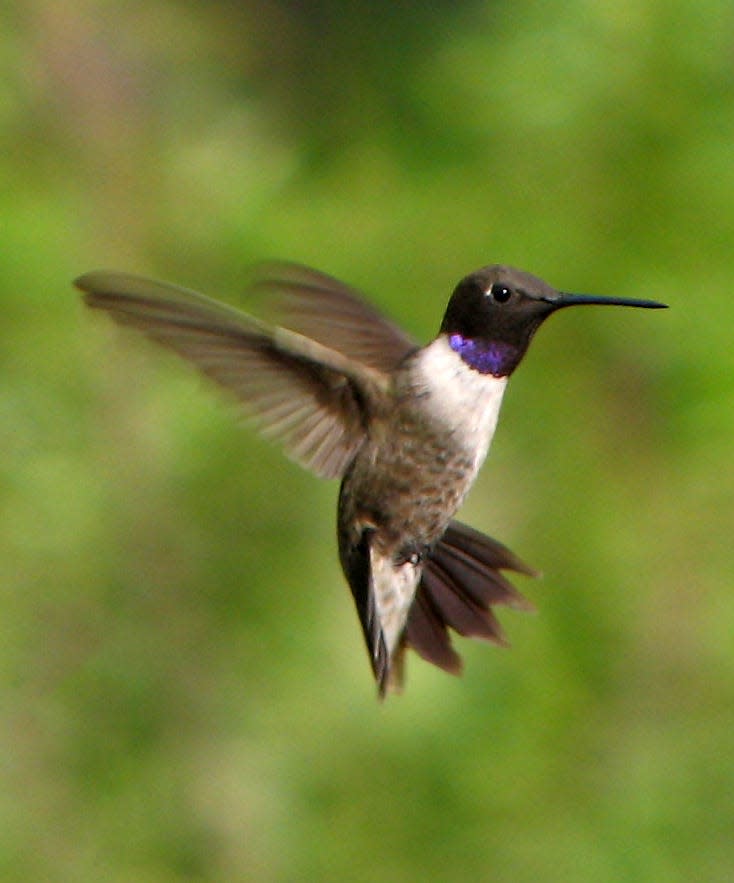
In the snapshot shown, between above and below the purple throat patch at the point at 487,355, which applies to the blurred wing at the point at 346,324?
above

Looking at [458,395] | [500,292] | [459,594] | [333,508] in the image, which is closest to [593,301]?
[500,292]

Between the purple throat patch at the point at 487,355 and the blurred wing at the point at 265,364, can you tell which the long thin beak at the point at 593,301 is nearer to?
the purple throat patch at the point at 487,355

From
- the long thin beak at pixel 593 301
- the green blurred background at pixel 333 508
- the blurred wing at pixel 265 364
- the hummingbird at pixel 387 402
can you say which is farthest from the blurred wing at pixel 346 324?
the green blurred background at pixel 333 508

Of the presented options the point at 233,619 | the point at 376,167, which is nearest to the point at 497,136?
the point at 376,167

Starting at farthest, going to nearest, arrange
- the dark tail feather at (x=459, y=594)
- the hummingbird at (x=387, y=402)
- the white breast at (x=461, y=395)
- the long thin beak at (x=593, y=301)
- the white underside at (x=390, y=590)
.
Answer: the dark tail feather at (x=459, y=594)
the white underside at (x=390, y=590)
the white breast at (x=461, y=395)
the hummingbird at (x=387, y=402)
the long thin beak at (x=593, y=301)

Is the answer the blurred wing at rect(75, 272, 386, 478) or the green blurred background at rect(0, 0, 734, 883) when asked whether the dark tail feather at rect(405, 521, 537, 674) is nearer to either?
the blurred wing at rect(75, 272, 386, 478)

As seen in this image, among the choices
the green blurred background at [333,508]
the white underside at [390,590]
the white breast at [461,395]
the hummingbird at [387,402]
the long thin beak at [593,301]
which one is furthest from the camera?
the green blurred background at [333,508]

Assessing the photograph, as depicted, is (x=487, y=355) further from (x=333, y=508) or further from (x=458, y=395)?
(x=333, y=508)
